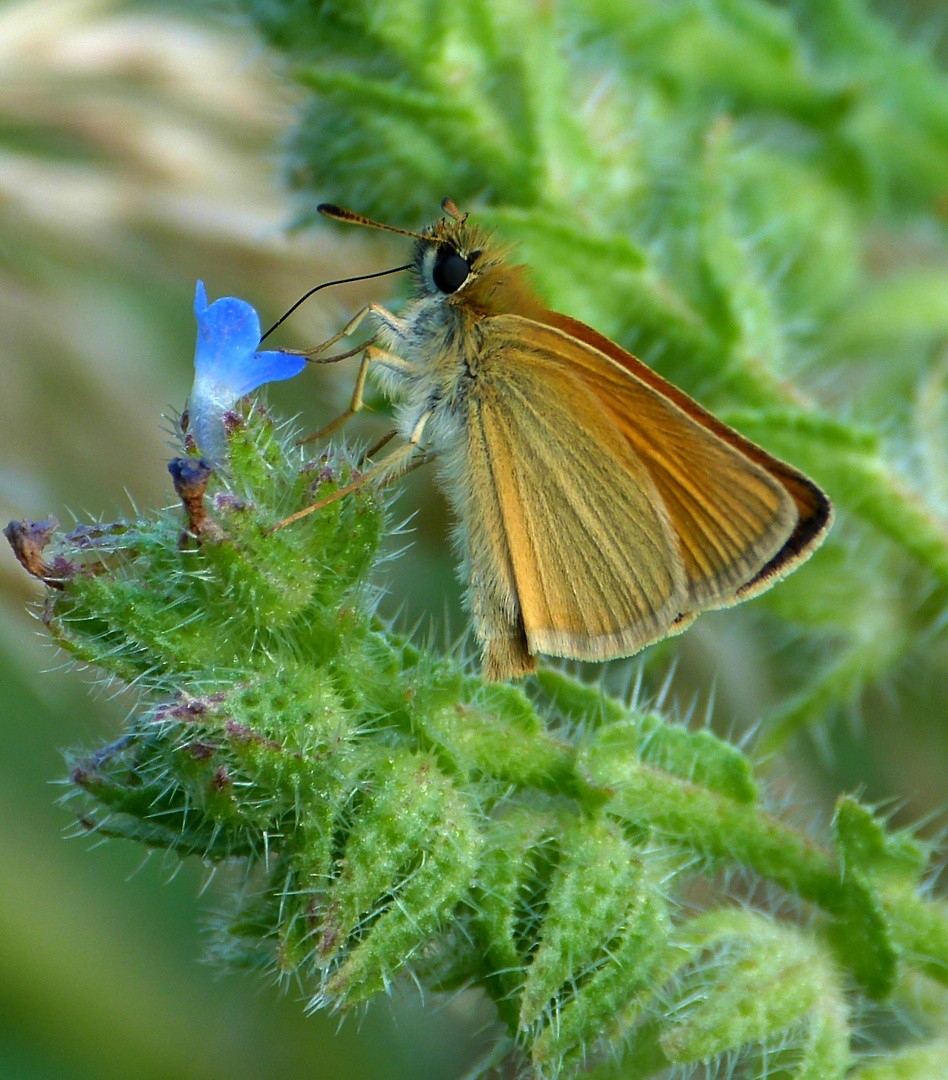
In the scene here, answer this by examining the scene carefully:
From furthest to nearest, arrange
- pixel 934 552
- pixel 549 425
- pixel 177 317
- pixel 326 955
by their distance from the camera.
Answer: pixel 177 317 < pixel 934 552 < pixel 549 425 < pixel 326 955

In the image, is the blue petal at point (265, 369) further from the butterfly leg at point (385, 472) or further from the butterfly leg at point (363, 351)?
the butterfly leg at point (363, 351)

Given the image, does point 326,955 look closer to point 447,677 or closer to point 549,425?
point 447,677

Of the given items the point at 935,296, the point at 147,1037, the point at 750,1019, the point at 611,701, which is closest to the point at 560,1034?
the point at 750,1019

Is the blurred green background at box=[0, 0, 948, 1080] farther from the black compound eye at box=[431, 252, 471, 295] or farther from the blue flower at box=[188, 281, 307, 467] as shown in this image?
the blue flower at box=[188, 281, 307, 467]

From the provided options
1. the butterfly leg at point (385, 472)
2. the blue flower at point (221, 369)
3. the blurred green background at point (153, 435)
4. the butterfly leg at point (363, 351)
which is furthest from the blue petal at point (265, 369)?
the blurred green background at point (153, 435)

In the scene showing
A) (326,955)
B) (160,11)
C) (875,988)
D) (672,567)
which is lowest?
(326,955)

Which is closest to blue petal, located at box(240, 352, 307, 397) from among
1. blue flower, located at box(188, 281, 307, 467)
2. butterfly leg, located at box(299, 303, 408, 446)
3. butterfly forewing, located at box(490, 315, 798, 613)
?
blue flower, located at box(188, 281, 307, 467)
